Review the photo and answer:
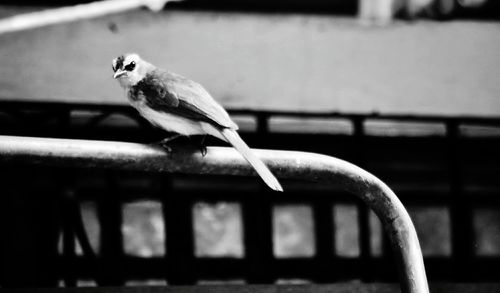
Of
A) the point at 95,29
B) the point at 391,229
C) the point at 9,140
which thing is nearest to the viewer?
the point at 9,140

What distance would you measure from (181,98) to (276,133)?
1906 millimetres

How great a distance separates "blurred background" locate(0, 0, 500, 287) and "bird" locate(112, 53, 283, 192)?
1597mm

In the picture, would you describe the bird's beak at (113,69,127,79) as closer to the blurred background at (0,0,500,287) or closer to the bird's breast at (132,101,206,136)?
the bird's breast at (132,101,206,136)

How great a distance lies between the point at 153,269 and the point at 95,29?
5.14 ft

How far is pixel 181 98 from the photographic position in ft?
5.77

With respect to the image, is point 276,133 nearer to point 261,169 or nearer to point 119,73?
point 119,73

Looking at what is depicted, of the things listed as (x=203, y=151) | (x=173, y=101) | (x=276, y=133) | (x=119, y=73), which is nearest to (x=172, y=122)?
(x=173, y=101)

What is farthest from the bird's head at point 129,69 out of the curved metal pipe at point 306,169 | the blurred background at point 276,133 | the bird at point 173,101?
the blurred background at point 276,133

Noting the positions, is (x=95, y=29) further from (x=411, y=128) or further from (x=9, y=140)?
(x=9, y=140)

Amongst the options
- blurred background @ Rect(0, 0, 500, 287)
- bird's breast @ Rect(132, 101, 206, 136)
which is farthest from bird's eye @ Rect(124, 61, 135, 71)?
blurred background @ Rect(0, 0, 500, 287)

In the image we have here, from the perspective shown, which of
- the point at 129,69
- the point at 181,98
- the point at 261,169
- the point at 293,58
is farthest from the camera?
the point at 293,58

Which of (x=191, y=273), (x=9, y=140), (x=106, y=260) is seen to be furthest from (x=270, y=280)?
(x=9, y=140)

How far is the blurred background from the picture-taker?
352 cm

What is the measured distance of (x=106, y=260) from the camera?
11.8ft
